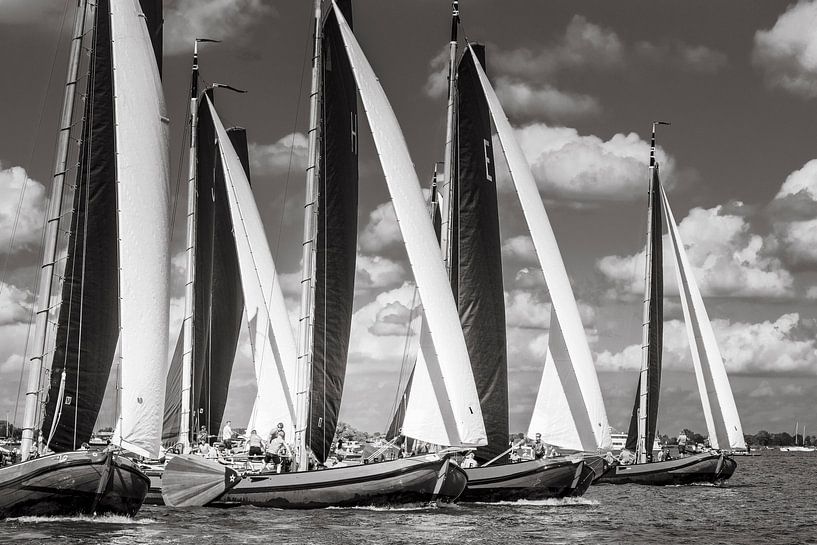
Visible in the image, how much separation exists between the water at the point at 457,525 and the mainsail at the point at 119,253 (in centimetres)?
275

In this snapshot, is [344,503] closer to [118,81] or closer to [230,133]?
[118,81]

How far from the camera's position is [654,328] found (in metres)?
66.1

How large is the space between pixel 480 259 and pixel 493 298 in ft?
5.16

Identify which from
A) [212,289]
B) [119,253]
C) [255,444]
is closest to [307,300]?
[255,444]

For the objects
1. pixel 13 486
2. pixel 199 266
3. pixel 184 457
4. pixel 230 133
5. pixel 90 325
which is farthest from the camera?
pixel 230 133

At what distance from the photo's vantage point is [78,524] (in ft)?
102

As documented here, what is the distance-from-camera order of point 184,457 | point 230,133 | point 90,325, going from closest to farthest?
point 90,325 → point 184,457 → point 230,133

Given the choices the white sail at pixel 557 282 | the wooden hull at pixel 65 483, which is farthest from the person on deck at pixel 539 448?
the wooden hull at pixel 65 483

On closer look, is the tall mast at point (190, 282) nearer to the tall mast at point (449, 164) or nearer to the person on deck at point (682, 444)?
the tall mast at point (449, 164)

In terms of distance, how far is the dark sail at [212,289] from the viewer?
168 feet

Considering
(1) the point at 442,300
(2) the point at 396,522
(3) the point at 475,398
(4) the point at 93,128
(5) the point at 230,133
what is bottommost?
(2) the point at 396,522

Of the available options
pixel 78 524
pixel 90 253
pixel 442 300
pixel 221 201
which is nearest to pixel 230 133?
pixel 221 201

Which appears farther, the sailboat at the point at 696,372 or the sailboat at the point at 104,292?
the sailboat at the point at 696,372

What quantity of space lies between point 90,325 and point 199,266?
1902cm
